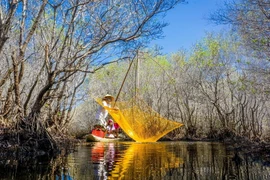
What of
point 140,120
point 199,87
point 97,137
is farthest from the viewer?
point 199,87

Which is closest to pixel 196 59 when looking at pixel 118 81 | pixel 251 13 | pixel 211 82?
pixel 211 82

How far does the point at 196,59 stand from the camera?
53.9ft

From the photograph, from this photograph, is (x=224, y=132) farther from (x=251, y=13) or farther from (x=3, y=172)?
(x=3, y=172)

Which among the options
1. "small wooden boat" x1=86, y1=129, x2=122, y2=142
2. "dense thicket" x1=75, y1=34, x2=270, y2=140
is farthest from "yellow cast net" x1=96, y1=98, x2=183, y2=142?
"dense thicket" x1=75, y1=34, x2=270, y2=140

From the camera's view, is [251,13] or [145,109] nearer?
[251,13]

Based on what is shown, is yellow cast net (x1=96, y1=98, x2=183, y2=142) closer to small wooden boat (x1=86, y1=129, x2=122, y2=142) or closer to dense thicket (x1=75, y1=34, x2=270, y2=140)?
small wooden boat (x1=86, y1=129, x2=122, y2=142)

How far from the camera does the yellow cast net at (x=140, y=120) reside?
31.3 feet

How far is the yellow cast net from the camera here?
9539mm

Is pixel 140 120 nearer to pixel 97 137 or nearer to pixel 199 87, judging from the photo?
pixel 97 137

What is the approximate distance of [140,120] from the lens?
9594 mm

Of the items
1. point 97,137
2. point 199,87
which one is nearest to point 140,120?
point 97,137

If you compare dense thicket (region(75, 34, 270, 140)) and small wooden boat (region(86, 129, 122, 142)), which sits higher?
dense thicket (region(75, 34, 270, 140))

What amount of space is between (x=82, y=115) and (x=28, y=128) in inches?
660

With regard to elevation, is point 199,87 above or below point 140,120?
above
